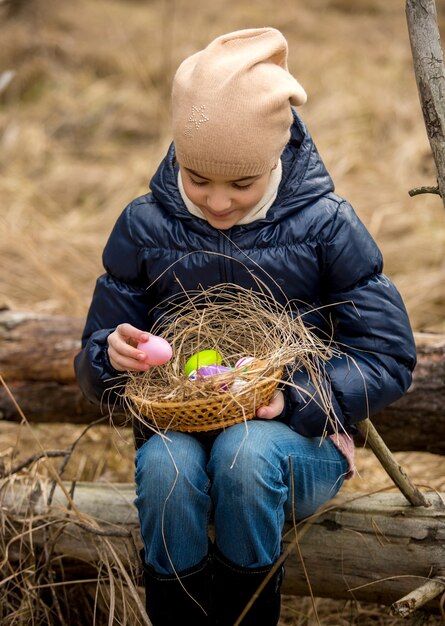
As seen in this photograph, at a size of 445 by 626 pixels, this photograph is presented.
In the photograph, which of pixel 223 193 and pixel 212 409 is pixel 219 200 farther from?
pixel 212 409

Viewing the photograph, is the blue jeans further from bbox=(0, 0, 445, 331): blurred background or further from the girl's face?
bbox=(0, 0, 445, 331): blurred background

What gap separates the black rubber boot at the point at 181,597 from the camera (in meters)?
1.95

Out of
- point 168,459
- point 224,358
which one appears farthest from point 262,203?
point 168,459

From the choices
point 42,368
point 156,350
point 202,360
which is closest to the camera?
point 156,350

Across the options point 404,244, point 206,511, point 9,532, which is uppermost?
point 206,511

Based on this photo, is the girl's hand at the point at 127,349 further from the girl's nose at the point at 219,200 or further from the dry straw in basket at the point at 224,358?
the girl's nose at the point at 219,200

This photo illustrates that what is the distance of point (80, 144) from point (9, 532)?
4553 mm

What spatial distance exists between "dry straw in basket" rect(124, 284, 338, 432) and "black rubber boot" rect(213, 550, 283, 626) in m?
0.33

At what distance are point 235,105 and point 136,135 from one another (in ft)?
15.8

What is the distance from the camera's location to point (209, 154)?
6.45ft

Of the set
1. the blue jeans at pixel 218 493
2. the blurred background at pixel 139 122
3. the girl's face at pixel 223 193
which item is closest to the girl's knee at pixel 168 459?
the blue jeans at pixel 218 493

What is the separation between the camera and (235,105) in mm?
1938

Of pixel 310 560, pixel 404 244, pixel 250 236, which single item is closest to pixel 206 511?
pixel 310 560

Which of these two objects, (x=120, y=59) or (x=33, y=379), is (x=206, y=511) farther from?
(x=120, y=59)
